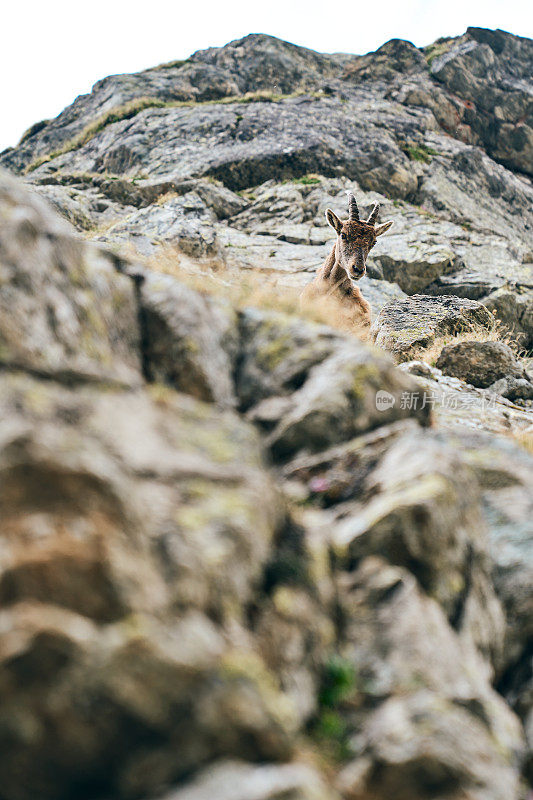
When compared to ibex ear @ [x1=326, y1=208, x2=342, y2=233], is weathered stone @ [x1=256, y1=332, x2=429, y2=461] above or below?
below

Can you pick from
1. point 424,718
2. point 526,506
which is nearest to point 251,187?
point 526,506

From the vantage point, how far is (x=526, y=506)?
6113 millimetres

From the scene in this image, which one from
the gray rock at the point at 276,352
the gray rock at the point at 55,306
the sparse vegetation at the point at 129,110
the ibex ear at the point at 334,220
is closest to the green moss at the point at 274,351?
the gray rock at the point at 276,352

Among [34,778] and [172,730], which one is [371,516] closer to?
[172,730]

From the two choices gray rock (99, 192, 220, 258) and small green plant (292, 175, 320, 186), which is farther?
small green plant (292, 175, 320, 186)

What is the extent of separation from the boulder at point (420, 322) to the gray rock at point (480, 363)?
1.59 m

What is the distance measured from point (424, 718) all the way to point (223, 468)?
2153 mm

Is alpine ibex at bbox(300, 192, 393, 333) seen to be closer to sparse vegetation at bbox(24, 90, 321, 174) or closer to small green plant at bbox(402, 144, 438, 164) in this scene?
small green plant at bbox(402, 144, 438, 164)

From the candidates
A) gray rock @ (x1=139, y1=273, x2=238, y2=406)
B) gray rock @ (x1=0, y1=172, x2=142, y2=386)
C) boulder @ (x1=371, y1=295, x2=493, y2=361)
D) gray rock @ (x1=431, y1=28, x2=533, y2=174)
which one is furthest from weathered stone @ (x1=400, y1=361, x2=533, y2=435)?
gray rock @ (x1=431, y1=28, x2=533, y2=174)

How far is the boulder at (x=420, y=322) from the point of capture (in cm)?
1523

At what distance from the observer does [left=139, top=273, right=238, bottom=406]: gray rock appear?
5.83 metres

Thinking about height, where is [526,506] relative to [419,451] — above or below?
below

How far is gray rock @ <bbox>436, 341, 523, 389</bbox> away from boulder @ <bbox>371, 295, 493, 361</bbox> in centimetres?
159

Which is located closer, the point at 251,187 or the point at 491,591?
the point at 491,591
